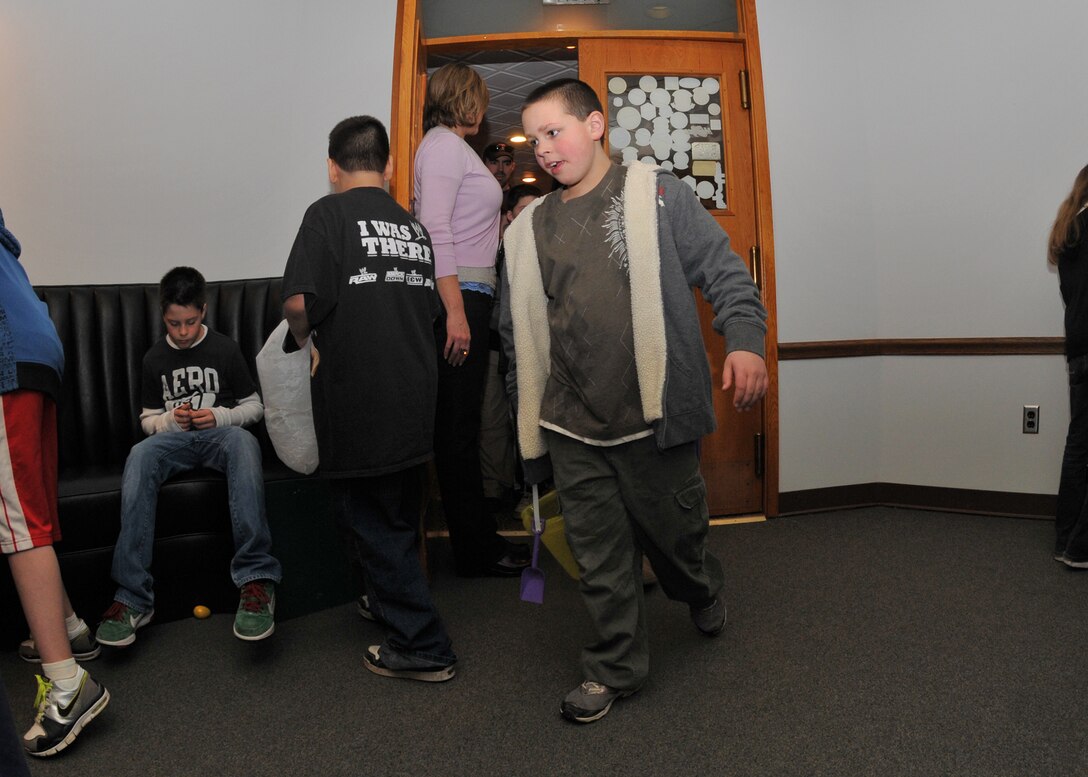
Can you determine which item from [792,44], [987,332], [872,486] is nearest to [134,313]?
[792,44]

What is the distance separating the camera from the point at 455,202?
8.46 ft

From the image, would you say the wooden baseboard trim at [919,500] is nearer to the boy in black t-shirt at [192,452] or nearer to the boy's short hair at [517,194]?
the boy's short hair at [517,194]

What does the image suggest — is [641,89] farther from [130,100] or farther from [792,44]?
[130,100]

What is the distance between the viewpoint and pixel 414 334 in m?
1.95

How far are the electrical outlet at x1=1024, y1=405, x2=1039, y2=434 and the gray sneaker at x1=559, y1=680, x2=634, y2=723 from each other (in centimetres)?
252

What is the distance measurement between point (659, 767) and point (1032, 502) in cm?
263

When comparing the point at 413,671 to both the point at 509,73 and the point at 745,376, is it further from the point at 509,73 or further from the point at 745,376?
the point at 509,73

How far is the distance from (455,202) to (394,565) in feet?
3.94

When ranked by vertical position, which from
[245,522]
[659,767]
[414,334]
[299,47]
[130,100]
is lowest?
[659,767]

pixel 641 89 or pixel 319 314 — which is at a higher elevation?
pixel 641 89

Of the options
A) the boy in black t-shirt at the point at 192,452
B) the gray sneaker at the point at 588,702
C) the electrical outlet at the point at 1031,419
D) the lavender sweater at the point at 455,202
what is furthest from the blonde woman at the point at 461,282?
the electrical outlet at the point at 1031,419

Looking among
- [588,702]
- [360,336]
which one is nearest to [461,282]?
[360,336]

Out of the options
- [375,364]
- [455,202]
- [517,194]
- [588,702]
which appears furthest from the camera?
[517,194]

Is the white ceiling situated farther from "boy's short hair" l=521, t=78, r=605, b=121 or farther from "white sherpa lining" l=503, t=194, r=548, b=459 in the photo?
"white sherpa lining" l=503, t=194, r=548, b=459
